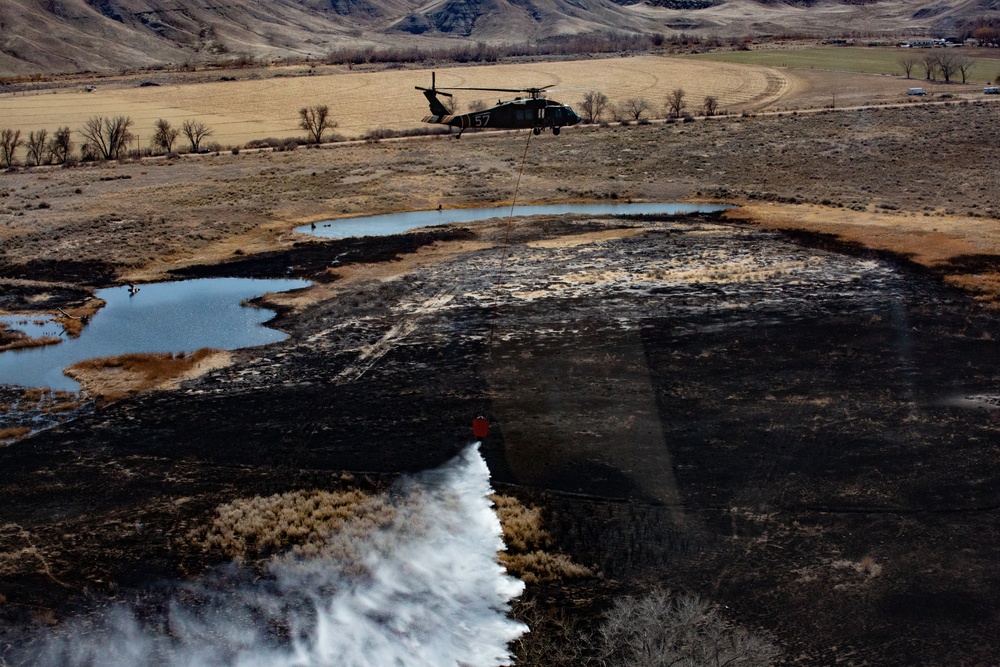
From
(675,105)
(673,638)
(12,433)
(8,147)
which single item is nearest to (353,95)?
(675,105)

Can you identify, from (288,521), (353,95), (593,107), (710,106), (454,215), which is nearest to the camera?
(288,521)

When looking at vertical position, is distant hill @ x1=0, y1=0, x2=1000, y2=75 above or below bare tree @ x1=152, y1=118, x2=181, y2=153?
above

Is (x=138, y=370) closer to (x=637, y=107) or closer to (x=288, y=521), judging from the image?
(x=288, y=521)

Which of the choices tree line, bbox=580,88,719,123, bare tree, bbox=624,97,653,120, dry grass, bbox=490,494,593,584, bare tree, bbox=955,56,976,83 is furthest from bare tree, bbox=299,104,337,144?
bare tree, bbox=955,56,976,83

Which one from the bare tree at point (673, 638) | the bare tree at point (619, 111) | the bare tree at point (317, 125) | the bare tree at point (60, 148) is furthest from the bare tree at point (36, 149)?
the bare tree at point (673, 638)

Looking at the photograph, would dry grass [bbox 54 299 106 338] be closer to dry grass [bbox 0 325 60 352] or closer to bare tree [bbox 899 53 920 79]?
dry grass [bbox 0 325 60 352]

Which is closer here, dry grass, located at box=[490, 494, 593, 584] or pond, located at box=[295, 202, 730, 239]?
dry grass, located at box=[490, 494, 593, 584]

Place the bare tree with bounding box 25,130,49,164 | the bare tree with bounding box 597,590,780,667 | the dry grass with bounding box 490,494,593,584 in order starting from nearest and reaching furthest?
the bare tree with bounding box 597,590,780,667
the dry grass with bounding box 490,494,593,584
the bare tree with bounding box 25,130,49,164

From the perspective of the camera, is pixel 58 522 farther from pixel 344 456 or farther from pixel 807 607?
pixel 807 607
